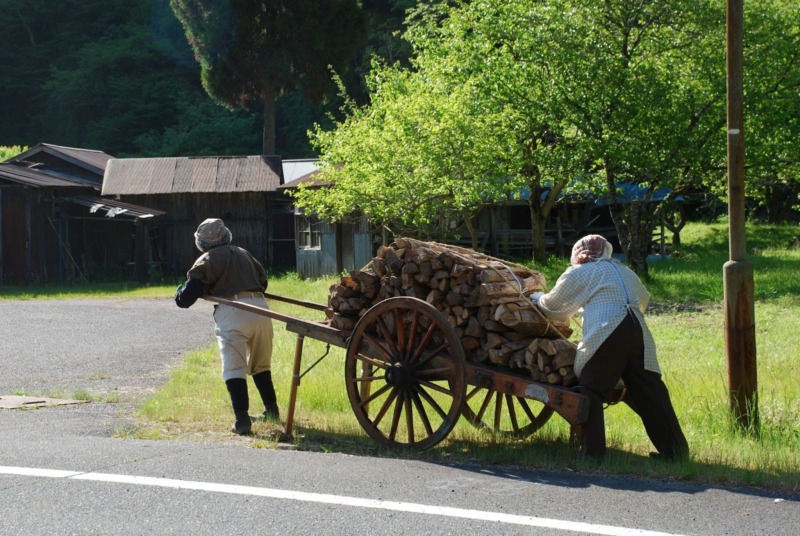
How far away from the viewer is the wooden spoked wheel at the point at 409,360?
725 centimetres

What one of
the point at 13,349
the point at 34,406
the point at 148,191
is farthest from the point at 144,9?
the point at 34,406

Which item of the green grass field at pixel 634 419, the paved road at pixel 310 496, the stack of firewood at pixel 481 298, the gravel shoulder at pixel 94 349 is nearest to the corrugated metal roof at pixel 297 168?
the gravel shoulder at pixel 94 349

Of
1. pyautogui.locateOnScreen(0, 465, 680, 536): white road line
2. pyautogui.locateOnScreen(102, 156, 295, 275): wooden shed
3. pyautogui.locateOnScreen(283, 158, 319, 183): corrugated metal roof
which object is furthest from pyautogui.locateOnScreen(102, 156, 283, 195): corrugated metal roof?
pyautogui.locateOnScreen(0, 465, 680, 536): white road line

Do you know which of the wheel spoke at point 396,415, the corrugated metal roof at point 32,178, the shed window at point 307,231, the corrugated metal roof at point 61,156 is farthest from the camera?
the corrugated metal roof at point 61,156

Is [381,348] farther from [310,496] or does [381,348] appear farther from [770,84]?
[770,84]

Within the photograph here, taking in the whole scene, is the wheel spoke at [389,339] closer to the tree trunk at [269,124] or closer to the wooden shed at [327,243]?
the wooden shed at [327,243]

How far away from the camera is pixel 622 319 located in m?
6.91

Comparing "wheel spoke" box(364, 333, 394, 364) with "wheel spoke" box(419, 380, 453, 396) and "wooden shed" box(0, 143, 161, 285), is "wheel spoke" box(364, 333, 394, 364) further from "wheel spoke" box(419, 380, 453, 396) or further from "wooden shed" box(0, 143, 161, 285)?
"wooden shed" box(0, 143, 161, 285)

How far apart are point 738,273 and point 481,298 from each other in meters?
2.06

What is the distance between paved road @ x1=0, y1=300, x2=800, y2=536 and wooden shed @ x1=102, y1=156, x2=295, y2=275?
27.8m

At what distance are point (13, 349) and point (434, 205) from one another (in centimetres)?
1025

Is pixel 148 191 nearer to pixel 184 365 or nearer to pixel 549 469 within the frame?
pixel 184 365

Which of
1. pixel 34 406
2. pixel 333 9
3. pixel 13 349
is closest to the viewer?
pixel 34 406

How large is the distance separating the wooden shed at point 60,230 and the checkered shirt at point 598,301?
25.7 m
